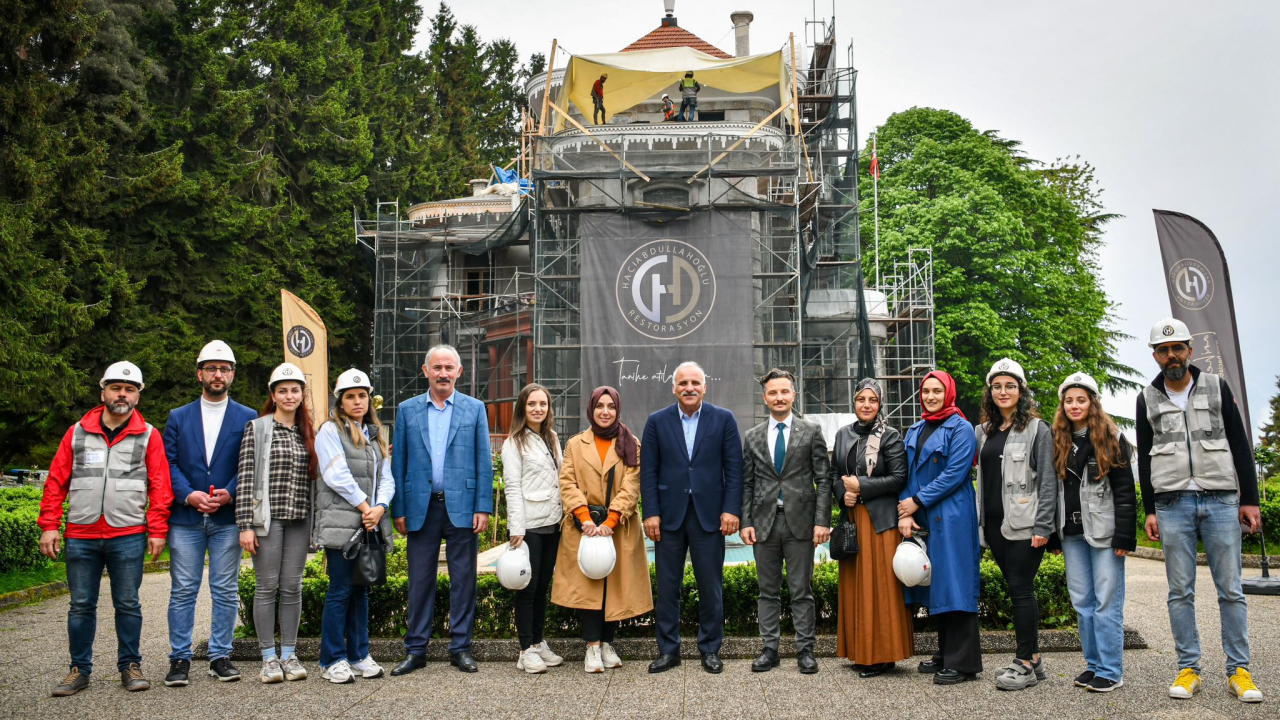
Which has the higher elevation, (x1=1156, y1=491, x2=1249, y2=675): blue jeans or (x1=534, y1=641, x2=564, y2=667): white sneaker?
(x1=1156, y1=491, x2=1249, y2=675): blue jeans

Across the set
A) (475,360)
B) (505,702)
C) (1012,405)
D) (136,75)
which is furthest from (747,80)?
(505,702)

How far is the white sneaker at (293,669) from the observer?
21.0 ft

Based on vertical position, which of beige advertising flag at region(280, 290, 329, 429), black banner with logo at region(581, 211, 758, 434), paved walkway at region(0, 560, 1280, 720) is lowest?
paved walkway at region(0, 560, 1280, 720)

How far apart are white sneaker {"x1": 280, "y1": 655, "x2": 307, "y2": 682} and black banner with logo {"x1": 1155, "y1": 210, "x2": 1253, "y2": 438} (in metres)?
9.32

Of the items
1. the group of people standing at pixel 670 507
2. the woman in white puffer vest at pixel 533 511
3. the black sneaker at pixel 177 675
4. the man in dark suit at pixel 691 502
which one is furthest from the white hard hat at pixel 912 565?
the black sneaker at pixel 177 675

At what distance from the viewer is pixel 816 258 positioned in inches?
1018

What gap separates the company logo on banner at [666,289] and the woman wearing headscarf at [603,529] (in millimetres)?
13884

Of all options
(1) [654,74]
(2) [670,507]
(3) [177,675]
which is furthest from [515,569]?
(1) [654,74]

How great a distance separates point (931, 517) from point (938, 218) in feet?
80.8

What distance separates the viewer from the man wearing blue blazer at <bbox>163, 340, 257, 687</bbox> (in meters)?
6.49

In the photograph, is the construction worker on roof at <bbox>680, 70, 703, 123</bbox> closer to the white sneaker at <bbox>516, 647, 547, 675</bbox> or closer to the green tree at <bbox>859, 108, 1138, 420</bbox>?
the green tree at <bbox>859, 108, 1138, 420</bbox>

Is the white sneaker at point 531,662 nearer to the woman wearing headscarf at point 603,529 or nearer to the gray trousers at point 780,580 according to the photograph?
the woman wearing headscarf at point 603,529

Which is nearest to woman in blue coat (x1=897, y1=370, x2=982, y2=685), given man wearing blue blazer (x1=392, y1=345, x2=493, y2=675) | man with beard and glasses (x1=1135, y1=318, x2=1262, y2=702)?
man with beard and glasses (x1=1135, y1=318, x2=1262, y2=702)

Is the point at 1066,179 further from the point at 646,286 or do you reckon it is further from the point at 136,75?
the point at 136,75
